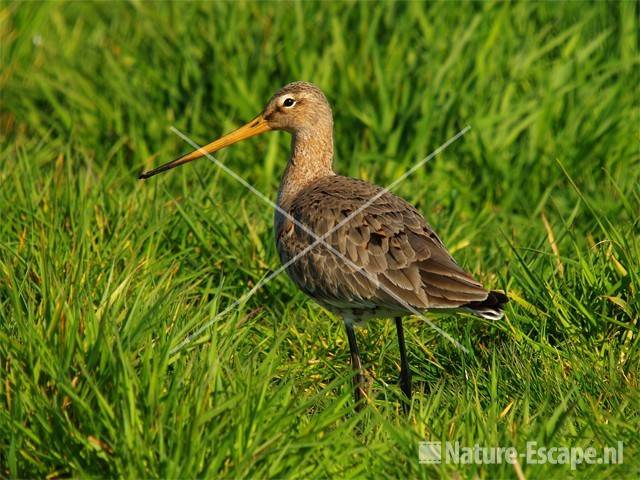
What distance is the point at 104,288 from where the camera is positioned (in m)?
4.95

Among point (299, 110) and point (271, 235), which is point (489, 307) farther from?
point (299, 110)

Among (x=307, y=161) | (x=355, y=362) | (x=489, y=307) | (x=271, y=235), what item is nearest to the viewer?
(x=489, y=307)

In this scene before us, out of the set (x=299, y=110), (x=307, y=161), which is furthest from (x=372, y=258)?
(x=299, y=110)

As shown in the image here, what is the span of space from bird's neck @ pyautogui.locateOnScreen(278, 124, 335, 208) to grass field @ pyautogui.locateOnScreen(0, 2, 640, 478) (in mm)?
360

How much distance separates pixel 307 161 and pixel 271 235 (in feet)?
1.51

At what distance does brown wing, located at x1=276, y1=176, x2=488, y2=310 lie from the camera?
4.80m

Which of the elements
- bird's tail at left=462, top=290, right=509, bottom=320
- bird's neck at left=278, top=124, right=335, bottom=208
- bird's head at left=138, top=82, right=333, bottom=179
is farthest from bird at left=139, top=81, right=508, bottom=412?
bird's head at left=138, top=82, right=333, bottom=179

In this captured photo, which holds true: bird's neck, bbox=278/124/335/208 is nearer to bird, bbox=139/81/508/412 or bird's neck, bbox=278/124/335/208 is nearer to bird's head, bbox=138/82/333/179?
bird's head, bbox=138/82/333/179

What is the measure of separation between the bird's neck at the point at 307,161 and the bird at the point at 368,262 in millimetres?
206

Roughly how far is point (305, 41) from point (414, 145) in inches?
43.2

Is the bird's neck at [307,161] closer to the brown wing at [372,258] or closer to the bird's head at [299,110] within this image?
the bird's head at [299,110]

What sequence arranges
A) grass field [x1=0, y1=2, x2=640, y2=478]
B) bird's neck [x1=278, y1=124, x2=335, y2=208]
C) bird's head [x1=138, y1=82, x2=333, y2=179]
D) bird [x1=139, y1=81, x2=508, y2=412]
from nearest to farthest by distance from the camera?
grass field [x1=0, y1=2, x2=640, y2=478]
bird [x1=139, y1=81, x2=508, y2=412]
bird's neck [x1=278, y1=124, x2=335, y2=208]
bird's head [x1=138, y1=82, x2=333, y2=179]

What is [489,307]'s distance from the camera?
4.67m

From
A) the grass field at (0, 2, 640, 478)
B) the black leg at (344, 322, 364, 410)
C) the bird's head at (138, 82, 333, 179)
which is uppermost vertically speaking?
the bird's head at (138, 82, 333, 179)
